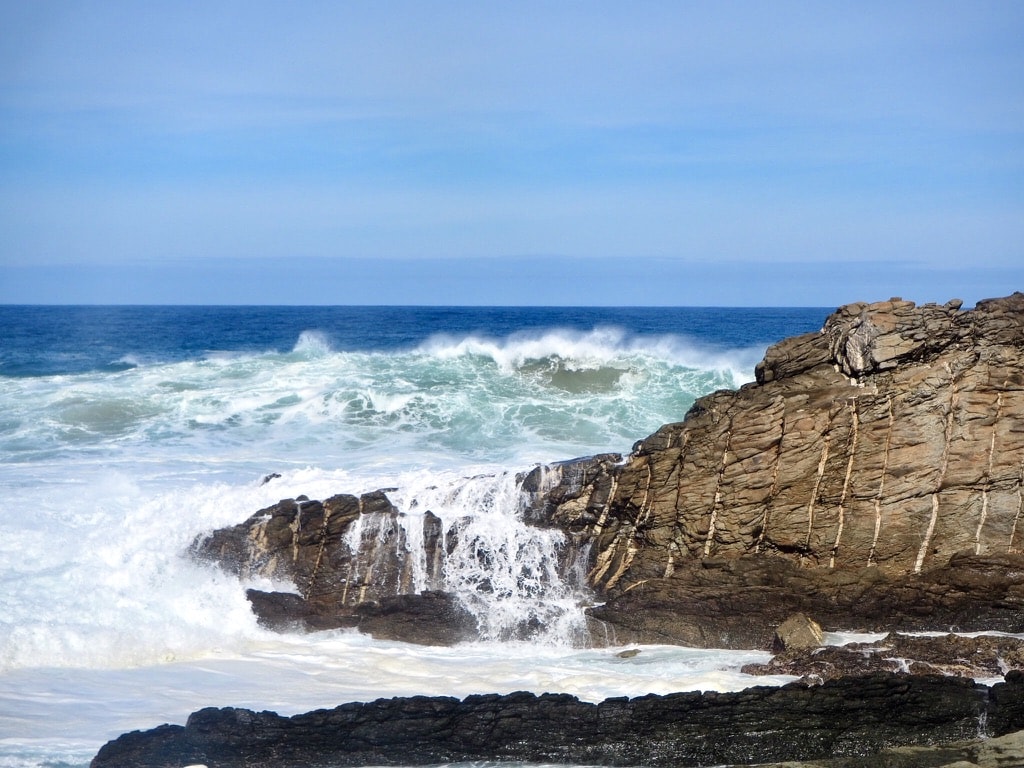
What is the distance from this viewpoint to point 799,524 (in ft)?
45.4

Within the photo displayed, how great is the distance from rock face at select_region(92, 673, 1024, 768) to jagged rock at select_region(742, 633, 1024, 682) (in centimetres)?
102

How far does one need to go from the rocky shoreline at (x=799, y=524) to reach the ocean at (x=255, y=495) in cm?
46

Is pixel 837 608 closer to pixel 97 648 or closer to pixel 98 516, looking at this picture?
pixel 97 648

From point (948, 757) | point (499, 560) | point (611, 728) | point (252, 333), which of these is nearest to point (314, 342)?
point (252, 333)

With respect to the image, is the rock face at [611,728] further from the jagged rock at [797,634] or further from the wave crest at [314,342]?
the wave crest at [314,342]

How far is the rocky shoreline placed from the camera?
43.5 ft

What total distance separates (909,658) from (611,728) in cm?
392

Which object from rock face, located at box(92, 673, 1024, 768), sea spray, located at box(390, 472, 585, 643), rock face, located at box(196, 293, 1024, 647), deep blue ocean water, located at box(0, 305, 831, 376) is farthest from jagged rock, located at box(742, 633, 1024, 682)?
deep blue ocean water, located at box(0, 305, 831, 376)

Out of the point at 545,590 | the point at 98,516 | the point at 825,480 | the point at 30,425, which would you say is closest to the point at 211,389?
the point at 30,425

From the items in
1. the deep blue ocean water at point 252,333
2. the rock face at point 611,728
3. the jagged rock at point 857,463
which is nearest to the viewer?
the rock face at point 611,728

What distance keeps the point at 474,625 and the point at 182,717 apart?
13.3ft

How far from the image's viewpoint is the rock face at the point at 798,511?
13.4m

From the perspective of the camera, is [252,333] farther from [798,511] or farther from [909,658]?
[909,658]

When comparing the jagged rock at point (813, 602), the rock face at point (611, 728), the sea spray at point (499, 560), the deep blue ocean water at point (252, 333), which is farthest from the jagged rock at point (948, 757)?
the deep blue ocean water at point (252, 333)
